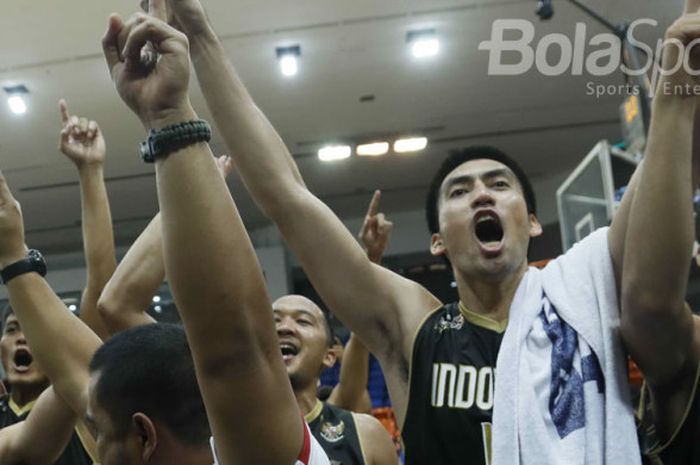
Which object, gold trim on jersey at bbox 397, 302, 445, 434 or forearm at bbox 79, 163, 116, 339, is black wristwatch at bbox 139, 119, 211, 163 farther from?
forearm at bbox 79, 163, 116, 339

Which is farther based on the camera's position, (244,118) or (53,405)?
(53,405)

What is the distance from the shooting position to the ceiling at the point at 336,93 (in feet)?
24.1

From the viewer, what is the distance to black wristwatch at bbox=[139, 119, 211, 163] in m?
1.10

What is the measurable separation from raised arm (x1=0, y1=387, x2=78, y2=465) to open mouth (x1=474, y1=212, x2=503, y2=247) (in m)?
1.32

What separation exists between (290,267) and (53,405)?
1214 cm

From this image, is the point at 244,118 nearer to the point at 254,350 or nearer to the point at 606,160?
the point at 254,350

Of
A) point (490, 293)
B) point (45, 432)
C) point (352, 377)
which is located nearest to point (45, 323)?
point (45, 432)

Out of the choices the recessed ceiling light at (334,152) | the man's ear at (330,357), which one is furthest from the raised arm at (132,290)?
the recessed ceiling light at (334,152)

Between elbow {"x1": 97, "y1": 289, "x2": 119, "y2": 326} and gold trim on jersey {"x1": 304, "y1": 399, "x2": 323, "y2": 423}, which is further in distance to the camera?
gold trim on jersey {"x1": 304, "y1": 399, "x2": 323, "y2": 423}

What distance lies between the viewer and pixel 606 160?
22.2 feet

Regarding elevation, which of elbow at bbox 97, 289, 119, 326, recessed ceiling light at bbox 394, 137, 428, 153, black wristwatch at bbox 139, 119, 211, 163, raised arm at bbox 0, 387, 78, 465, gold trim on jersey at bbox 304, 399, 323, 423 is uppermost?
recessed ceiling light at bbox 394, 137, 428, 153

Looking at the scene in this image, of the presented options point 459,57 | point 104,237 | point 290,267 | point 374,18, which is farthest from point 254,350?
point 290,267

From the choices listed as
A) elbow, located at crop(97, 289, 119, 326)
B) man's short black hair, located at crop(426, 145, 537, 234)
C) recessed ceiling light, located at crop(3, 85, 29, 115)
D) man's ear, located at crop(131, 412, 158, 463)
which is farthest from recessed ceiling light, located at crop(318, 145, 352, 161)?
man's ear, located at crop(131, 412, 158, 463)

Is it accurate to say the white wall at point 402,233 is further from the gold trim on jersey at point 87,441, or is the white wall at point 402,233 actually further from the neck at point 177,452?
the neck at point 177,452
